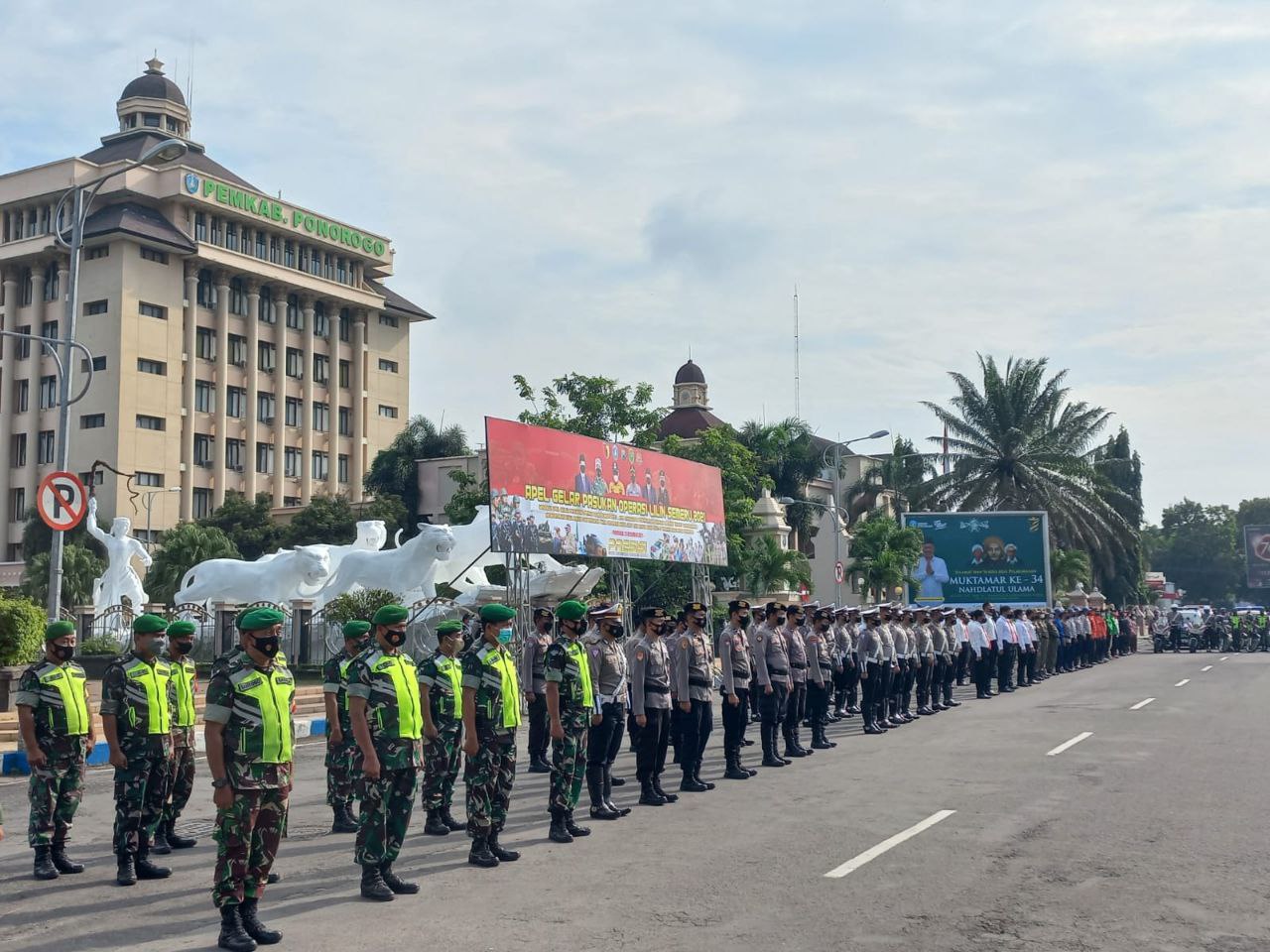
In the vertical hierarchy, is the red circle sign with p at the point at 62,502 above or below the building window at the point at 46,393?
below

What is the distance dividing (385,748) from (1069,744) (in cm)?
1000

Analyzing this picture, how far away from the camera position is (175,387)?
213 ft

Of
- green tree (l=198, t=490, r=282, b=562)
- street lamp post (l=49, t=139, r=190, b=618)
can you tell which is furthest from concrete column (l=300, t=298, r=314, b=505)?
street lamp post (l=49, t=139, r=190, b=618)

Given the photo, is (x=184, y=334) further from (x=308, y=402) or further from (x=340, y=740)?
(x=340, y=740)

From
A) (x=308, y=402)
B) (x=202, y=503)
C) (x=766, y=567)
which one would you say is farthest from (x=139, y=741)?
(x=308, y=402)

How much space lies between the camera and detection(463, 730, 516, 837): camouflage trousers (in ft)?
26.7

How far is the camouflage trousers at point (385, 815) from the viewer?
7.24 metres

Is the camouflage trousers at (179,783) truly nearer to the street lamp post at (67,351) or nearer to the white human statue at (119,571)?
the street lamp post at (67,351)

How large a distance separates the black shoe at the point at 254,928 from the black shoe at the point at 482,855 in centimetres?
201

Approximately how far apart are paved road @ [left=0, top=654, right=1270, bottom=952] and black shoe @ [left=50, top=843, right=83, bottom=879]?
11 centimetres

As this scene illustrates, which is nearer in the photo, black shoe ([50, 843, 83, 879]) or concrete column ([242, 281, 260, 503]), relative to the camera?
black shoe ([50, 843, 83, 879])

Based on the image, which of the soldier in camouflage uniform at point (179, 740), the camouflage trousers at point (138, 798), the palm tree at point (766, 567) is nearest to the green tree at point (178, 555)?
the palm tree at point (766, 567)

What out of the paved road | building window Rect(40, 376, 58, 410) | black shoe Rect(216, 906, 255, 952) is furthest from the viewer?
building window Rect(40, 376, 58, 410)

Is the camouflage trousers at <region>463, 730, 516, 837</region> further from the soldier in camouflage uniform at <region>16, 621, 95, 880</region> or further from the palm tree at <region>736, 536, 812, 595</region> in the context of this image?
the palm tree at <region>736, 536, 812, 595</region>
